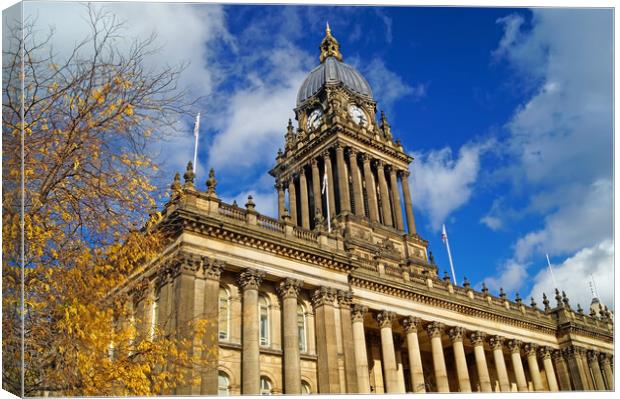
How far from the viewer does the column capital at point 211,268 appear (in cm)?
2741

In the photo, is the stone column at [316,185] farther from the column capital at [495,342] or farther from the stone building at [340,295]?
the column capital at [495,342]

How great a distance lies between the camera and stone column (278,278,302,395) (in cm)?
2823

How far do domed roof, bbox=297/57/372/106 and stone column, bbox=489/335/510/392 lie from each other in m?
28.6

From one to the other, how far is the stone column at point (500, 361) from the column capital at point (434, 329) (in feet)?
21.6

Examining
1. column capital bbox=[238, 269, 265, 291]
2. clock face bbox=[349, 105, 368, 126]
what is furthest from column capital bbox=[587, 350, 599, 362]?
column capital bbox=[238, 269, 265, 291]

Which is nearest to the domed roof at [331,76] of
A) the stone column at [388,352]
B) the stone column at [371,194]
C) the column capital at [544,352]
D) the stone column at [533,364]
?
the stone column at [371,194]

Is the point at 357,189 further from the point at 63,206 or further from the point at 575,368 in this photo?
the point at 63,206

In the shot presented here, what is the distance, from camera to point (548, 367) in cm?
4866

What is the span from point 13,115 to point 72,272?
4.42 metres

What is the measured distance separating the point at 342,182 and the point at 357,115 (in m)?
10.4

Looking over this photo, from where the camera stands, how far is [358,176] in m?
51.8

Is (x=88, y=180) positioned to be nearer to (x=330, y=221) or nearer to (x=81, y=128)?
(x=81, y=128)

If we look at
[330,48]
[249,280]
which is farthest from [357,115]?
[249,280]

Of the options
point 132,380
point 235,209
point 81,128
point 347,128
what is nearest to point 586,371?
point 347,128
